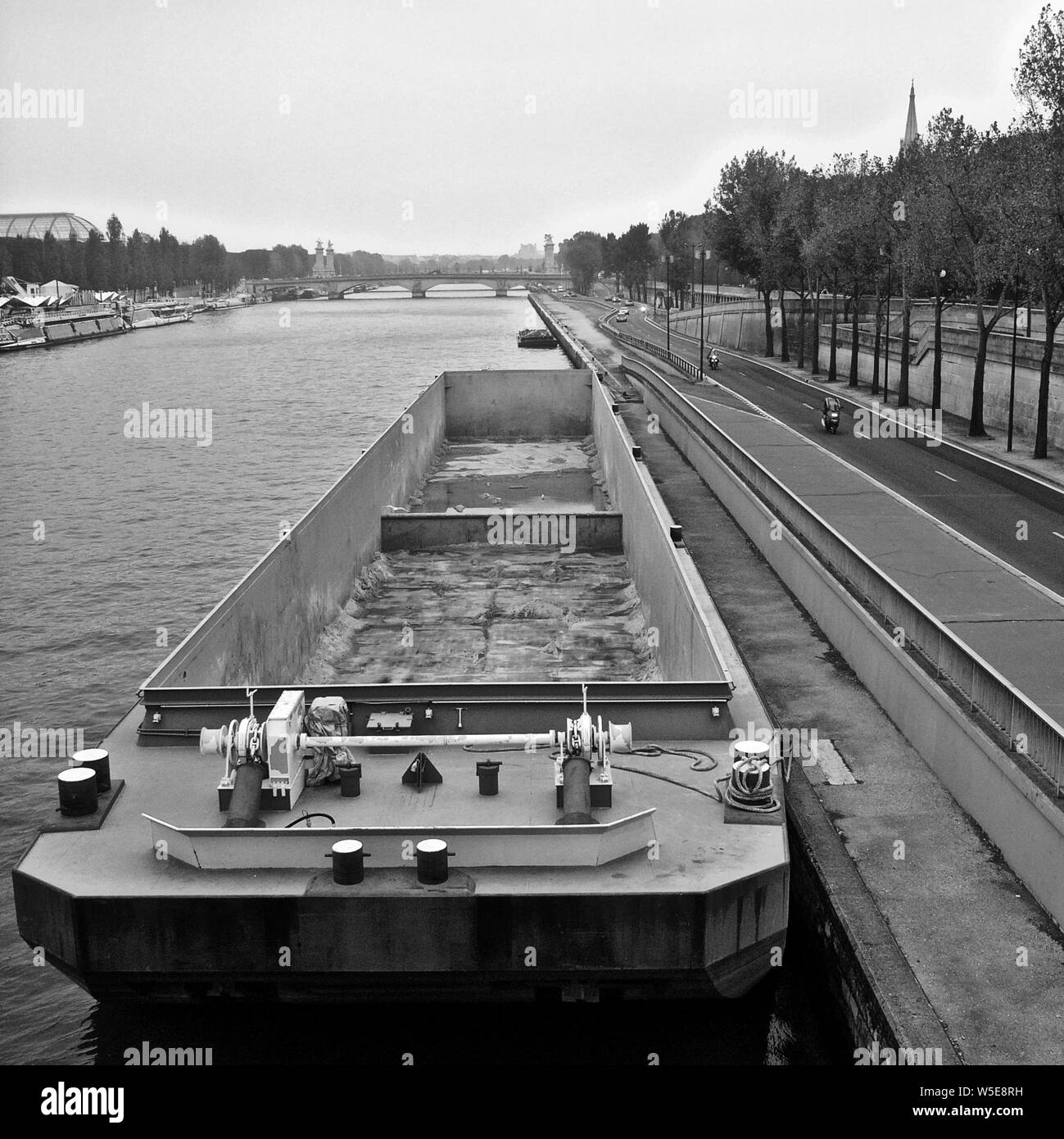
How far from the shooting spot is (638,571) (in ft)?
104

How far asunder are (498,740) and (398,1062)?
12.1ft

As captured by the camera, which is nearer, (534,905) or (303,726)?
(534,905)

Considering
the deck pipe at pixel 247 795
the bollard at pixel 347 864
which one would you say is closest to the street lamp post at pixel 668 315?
the deck pipe at pixel 247 795

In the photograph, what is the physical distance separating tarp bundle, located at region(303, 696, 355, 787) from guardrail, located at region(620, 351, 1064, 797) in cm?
785

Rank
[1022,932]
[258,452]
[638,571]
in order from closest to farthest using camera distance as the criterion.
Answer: [1022,932], [638,571], [258,452]

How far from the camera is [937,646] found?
17.8 m

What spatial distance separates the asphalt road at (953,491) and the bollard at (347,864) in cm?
1821

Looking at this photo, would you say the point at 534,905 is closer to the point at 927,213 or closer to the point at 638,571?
the point at 638,571

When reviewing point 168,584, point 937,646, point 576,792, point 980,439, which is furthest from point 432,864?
point 980,439

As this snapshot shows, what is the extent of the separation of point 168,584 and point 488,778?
81.1ft

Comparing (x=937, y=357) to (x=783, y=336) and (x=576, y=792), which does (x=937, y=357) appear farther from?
(x=576, y=792)

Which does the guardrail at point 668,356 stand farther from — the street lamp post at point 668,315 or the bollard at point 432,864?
the bollard at point 432,864

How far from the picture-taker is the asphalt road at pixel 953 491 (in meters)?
28.7
